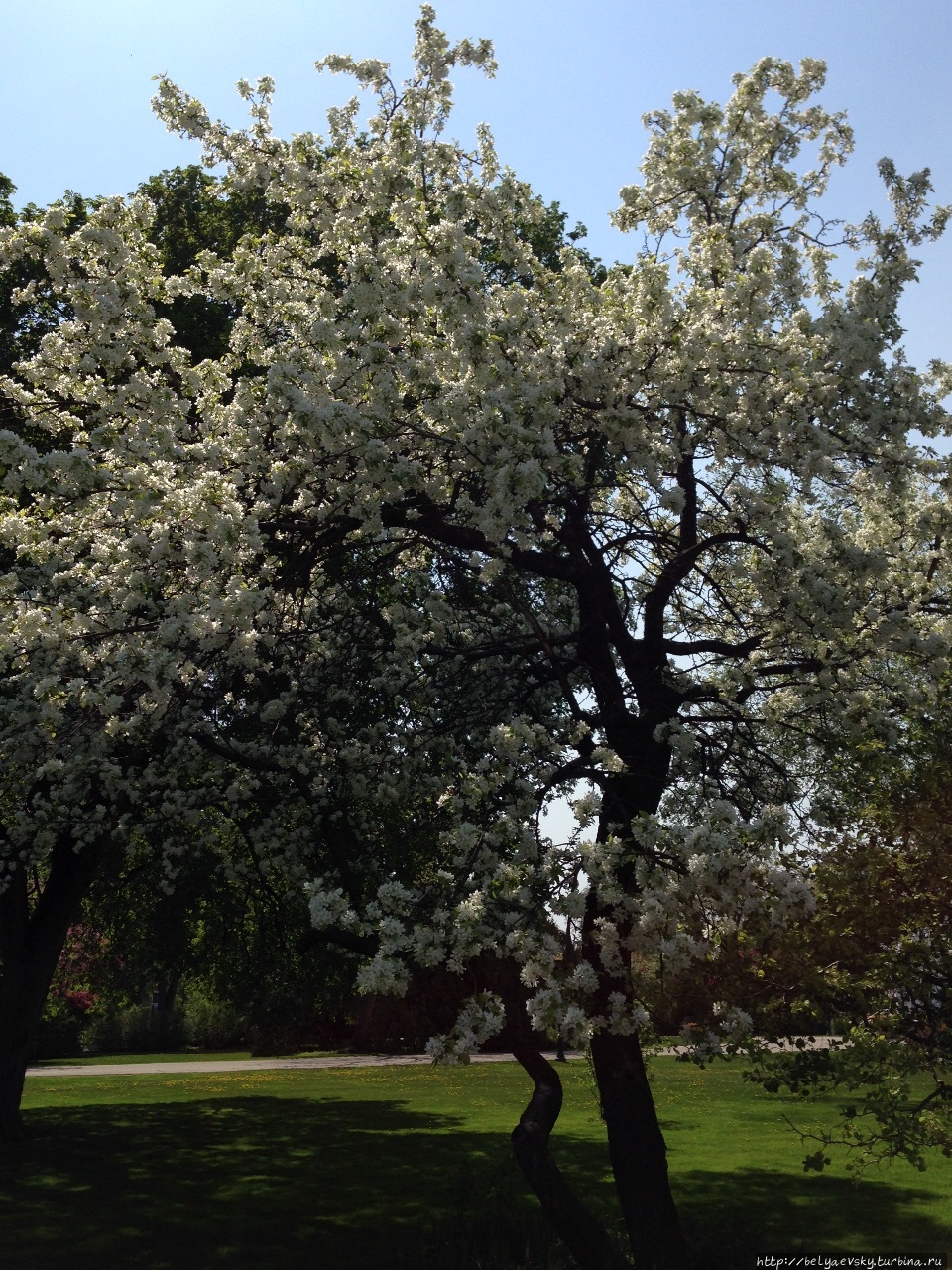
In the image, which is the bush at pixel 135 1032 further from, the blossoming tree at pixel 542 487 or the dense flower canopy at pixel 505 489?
the blossoming tree at pixel 542 487

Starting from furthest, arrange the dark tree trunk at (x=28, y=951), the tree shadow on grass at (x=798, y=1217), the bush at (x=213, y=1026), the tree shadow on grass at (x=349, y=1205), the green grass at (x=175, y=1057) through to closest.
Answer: the bush at (x=213, y=1026)
the green grass at (x=175, y=1057)
the dark tree trunk at (x=28, y=951)
the tree shadow on grass at (x=349, y=1205)
the tree shadow on grass at (x=798, y=1217)

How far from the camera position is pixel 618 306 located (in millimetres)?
10055

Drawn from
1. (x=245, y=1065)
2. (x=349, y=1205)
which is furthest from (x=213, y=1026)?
(x=349, y=1205)

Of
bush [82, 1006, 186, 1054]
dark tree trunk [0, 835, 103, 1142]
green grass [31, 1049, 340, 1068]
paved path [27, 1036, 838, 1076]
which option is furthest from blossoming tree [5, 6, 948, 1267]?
bush [82, 1006, 186, 1054]

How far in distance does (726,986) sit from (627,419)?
15.8ft

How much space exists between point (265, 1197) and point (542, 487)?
12.2m

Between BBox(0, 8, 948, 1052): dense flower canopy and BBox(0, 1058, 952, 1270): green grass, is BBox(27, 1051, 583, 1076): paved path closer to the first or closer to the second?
BBox(0, 1058, 952, 1270): green grass

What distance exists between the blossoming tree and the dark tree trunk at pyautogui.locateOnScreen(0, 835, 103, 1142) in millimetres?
8687

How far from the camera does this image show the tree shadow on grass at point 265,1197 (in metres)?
12.5

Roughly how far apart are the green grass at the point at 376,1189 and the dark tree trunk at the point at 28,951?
55.4 inches

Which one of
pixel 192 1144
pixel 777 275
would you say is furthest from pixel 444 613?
pixel 192 1144

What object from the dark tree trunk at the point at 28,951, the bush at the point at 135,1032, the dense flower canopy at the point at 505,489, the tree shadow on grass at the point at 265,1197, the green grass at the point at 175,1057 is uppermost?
the dense flower canopy at the point at 505,489

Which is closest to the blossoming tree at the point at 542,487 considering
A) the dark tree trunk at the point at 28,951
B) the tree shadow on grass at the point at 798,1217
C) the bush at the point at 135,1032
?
A: the tree shadow on grass at the point at 798,1217

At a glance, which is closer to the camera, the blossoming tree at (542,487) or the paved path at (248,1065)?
the blossoming tree at (542,487)
